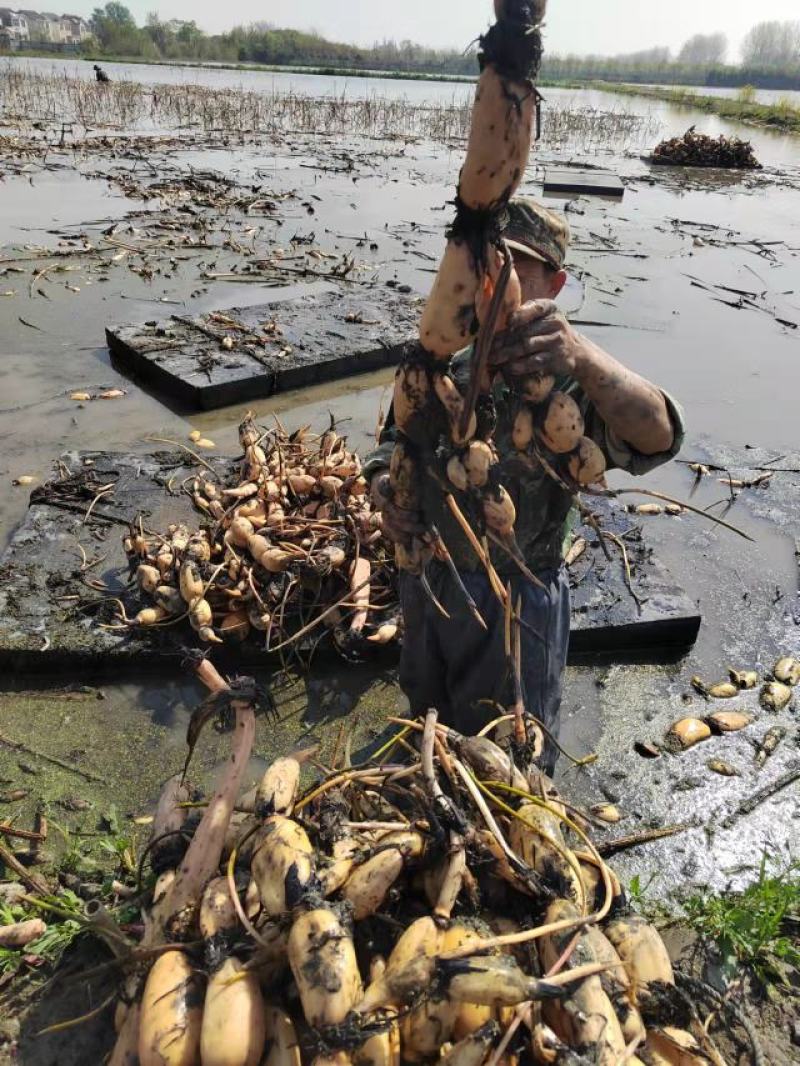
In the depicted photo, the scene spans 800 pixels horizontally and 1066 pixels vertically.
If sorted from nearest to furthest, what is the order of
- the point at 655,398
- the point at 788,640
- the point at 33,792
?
the point at 655,398 → the point at 33,792 → the point at 788,640

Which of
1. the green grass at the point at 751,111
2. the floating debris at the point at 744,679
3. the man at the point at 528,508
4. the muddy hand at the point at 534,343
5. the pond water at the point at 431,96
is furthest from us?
the green grass at the point at 751,111

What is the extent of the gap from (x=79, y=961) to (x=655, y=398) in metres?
2.46

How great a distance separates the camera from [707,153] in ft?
78.4

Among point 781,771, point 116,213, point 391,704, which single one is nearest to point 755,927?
point 781,771

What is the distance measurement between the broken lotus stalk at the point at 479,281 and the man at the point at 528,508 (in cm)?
11

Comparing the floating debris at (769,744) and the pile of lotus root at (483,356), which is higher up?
the pile of lotus root at (483,356)

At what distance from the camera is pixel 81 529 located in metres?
4.27

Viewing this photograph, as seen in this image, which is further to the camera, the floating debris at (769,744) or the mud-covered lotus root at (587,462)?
the floating debris at (769,744)

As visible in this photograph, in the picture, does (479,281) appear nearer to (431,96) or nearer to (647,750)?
(647,750)

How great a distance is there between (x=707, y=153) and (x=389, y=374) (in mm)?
22241

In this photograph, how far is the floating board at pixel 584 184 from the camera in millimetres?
16984

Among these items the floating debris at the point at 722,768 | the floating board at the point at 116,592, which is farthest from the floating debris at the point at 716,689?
the floating debris at the point at 722,768

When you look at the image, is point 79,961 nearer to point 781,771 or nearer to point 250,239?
point 781,771

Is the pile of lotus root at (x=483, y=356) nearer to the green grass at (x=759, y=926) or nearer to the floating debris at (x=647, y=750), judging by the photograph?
the green grass at (x=759, y=926)
